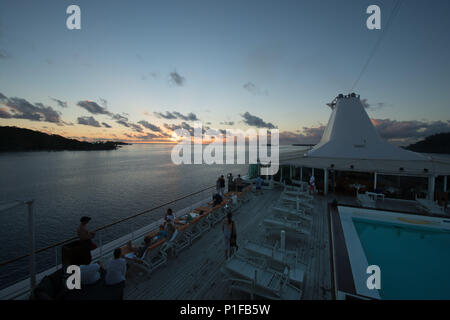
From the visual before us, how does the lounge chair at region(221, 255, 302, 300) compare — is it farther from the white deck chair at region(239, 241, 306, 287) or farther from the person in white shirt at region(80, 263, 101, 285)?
the person in white shirt at region(80, 263, 101, 285)

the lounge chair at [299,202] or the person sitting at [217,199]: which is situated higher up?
the person sitting at [217,199]

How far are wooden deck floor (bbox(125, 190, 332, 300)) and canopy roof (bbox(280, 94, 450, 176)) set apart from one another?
222 inches

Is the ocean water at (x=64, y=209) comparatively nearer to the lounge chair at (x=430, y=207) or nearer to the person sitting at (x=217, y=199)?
the person sitting at (x=217, y=199)

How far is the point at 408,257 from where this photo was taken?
5.59 m

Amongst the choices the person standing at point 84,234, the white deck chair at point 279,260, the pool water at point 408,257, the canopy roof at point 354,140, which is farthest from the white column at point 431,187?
the person standing at point 84,234

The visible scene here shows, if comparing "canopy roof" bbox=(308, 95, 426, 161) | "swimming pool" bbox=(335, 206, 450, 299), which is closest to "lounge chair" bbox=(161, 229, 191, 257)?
"swimming pool" bbox=(335, 206, 450, 299)

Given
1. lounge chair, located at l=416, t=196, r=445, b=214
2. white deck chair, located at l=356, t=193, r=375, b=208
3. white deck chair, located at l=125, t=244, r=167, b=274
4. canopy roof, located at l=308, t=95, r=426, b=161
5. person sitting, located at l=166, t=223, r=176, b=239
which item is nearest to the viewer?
white deck chair, located at l=125, t=244, r=167, b=274

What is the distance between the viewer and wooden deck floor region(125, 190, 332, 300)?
3531 mm

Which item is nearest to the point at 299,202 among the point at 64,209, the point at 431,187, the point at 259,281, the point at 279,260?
the point at 279,260

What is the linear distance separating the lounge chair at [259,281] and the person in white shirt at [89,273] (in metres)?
2.09

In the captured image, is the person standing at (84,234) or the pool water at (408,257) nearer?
the person standing at (84,234)

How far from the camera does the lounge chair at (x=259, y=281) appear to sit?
3188 mm

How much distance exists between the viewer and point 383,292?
163 inches
